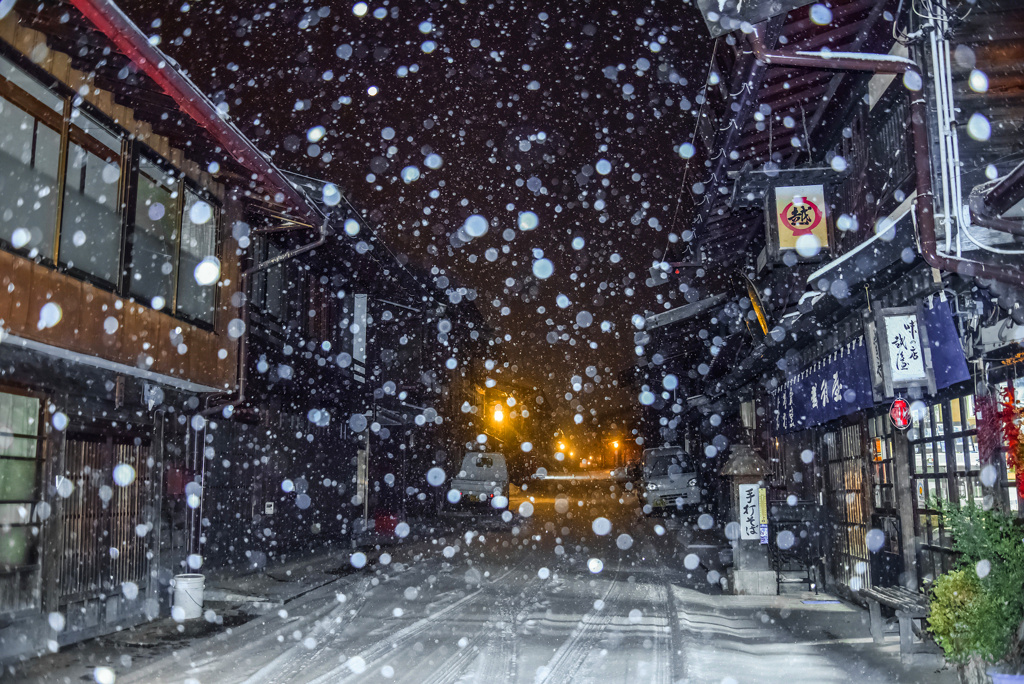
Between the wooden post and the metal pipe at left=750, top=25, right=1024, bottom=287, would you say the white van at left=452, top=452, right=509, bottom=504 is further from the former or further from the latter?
the metal pipe at left=750, top=25, right=1024, bottom=287

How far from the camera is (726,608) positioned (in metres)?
11.3

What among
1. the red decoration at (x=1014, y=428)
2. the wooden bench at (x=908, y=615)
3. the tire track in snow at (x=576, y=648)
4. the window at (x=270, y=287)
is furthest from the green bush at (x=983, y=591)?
the window at (x=270, y=287)

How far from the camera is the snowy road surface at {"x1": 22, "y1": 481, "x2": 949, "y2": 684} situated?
7.74 metres

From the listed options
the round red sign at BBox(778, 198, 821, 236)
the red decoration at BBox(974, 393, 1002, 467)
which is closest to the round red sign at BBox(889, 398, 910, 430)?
the red decoration at BBox(974, 393, 1002, 467)

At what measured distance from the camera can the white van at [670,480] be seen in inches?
1104

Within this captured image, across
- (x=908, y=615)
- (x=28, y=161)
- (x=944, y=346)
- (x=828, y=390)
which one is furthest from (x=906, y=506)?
(x=28, y=161)

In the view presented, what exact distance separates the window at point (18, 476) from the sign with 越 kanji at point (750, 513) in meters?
10.2

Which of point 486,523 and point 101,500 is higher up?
point 101,500

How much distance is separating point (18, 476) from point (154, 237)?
416 centimetres

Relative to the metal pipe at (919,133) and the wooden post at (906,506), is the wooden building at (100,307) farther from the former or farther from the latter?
the wooden post at (906,506)

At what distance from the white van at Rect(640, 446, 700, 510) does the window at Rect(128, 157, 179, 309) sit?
69.0 feet

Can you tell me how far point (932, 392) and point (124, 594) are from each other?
1103 centimetres

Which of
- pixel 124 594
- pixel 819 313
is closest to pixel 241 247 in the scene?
pixel 124 594

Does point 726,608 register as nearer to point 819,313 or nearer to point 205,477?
point 819,313
